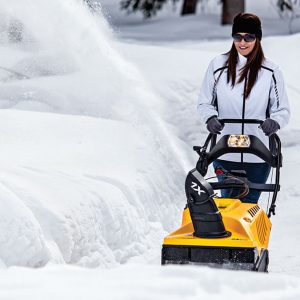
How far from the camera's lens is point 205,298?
373cm

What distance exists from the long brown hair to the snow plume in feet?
4.63

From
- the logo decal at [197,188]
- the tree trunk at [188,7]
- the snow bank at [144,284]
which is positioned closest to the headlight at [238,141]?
the logo decal at [197,188]

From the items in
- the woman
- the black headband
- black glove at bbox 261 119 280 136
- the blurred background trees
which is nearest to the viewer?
black glove at bbox 261 119 280 136

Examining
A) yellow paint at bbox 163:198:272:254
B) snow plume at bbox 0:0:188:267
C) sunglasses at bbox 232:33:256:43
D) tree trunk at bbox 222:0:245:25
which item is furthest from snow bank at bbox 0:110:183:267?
tree trunk at bbox 222:0:245:25

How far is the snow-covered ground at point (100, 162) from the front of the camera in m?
4.02

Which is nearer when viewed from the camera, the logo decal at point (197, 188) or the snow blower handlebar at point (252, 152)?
the logo decal at point (197, 188)

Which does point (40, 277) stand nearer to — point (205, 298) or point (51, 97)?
point (205, 298)

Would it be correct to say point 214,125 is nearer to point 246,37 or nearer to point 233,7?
point 246,37

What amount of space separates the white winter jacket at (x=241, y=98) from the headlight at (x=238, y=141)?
1.07ft

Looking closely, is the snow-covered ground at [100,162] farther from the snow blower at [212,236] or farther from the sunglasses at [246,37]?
the sunglasses at [246,37]

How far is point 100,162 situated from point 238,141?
2.62m

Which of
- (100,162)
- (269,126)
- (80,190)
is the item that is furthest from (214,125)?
(100,162)

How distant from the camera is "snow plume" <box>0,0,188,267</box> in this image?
5766 millimetres

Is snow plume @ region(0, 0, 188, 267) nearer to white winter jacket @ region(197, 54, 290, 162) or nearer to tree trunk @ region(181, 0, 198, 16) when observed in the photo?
white winter jacket @ region(197, 54, 290, 162)
